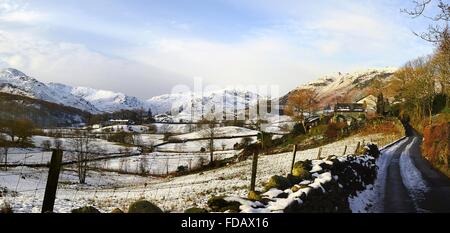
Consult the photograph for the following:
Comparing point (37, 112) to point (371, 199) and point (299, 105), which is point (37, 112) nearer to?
point (299, 105)

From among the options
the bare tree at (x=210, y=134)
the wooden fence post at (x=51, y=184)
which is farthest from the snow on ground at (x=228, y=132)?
the wooden fence post at (x=51, y=184)

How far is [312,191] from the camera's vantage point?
8352mm

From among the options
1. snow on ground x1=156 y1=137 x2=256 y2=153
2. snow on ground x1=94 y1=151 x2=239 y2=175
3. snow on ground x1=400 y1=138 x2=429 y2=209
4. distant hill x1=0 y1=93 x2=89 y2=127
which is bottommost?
snow on ground x1=94 y1=151 x2=239 y2=175

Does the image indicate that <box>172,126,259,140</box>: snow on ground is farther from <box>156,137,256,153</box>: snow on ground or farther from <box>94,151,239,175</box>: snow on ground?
<box>94,151,239,175</box>: snow on ground

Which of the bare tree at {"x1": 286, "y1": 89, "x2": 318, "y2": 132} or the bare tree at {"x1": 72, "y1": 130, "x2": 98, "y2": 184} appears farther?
the bare tree at {"x1": 286, "y1": 89, "x2": 318, "y2": 132}

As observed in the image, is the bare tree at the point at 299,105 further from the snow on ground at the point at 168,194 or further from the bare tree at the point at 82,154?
the snow on ground at the point at 168,194

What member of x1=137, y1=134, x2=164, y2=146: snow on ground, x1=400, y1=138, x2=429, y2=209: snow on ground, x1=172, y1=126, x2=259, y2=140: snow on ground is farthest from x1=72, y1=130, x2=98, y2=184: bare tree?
x1=400, y1=138, x2=429, y2=209: snow on ground

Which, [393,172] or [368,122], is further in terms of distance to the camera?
[368,122]

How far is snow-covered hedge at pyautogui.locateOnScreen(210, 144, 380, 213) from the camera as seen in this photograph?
625cm

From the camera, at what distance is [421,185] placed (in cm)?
1580
